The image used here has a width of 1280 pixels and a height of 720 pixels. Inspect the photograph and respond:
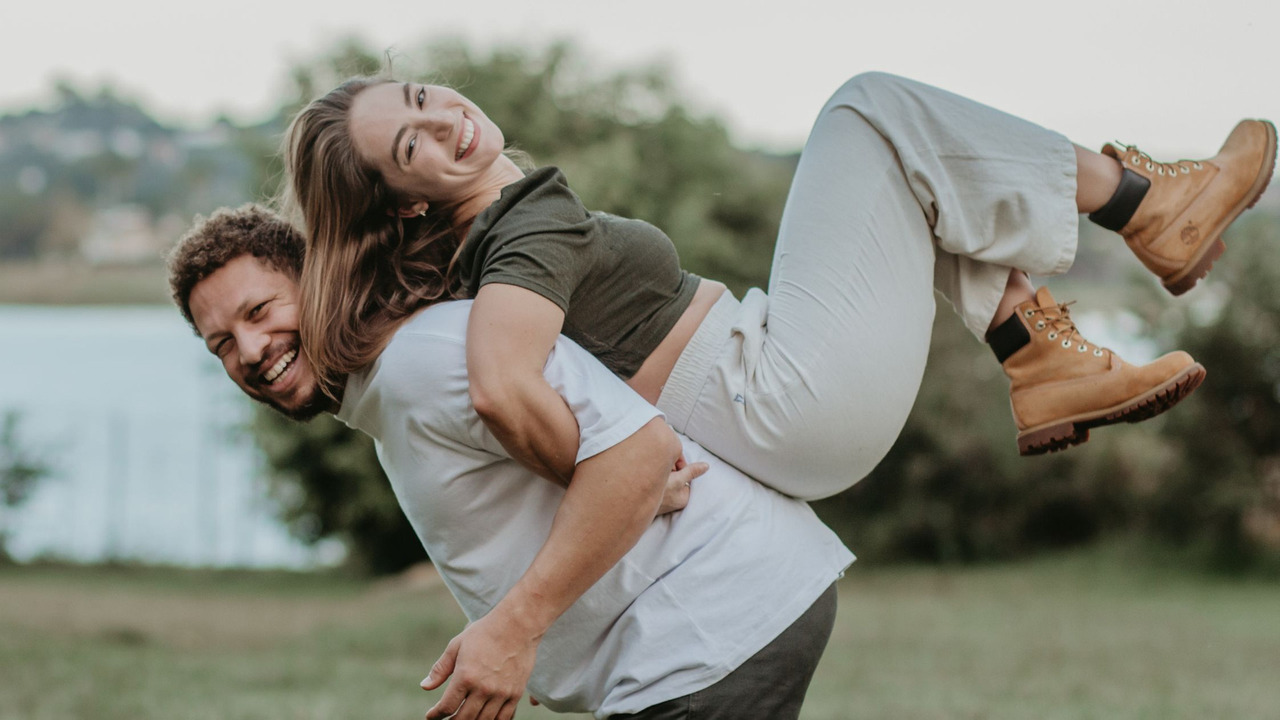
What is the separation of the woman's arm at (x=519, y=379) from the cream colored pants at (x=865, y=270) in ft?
1.06

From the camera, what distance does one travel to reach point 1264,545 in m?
12.7

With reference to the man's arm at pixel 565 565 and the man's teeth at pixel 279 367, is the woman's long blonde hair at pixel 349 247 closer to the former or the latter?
the man's teeth at pixel 279 367

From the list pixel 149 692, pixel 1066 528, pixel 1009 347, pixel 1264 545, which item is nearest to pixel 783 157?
pixel 1066 528

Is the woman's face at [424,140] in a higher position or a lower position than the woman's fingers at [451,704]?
higher

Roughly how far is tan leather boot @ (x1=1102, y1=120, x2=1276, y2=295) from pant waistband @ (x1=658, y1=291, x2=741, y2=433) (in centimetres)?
75

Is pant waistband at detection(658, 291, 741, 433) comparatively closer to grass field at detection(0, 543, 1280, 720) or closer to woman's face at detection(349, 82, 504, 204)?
woman's face at detection(349, 82, 504, 204)

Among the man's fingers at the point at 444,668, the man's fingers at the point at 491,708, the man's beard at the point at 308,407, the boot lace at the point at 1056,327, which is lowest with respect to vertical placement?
the man's fingers at the point at 491,708

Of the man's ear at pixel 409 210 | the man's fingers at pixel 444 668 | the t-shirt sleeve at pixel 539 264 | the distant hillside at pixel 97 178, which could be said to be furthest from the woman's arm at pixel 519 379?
the distant hillside at pixel 97 178

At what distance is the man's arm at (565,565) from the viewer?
5.29 ft

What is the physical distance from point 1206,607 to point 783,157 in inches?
279

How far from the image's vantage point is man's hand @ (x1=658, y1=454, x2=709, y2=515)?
1.74 meters

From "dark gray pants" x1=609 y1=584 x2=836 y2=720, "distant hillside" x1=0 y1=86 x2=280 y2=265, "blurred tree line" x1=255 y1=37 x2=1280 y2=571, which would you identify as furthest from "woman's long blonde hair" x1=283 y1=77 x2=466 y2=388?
"distant hillside" x1=0 y1=86 x2=280 y2=265

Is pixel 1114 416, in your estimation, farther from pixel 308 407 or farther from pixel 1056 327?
pixel 308 407

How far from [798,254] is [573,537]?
2.14 ft
